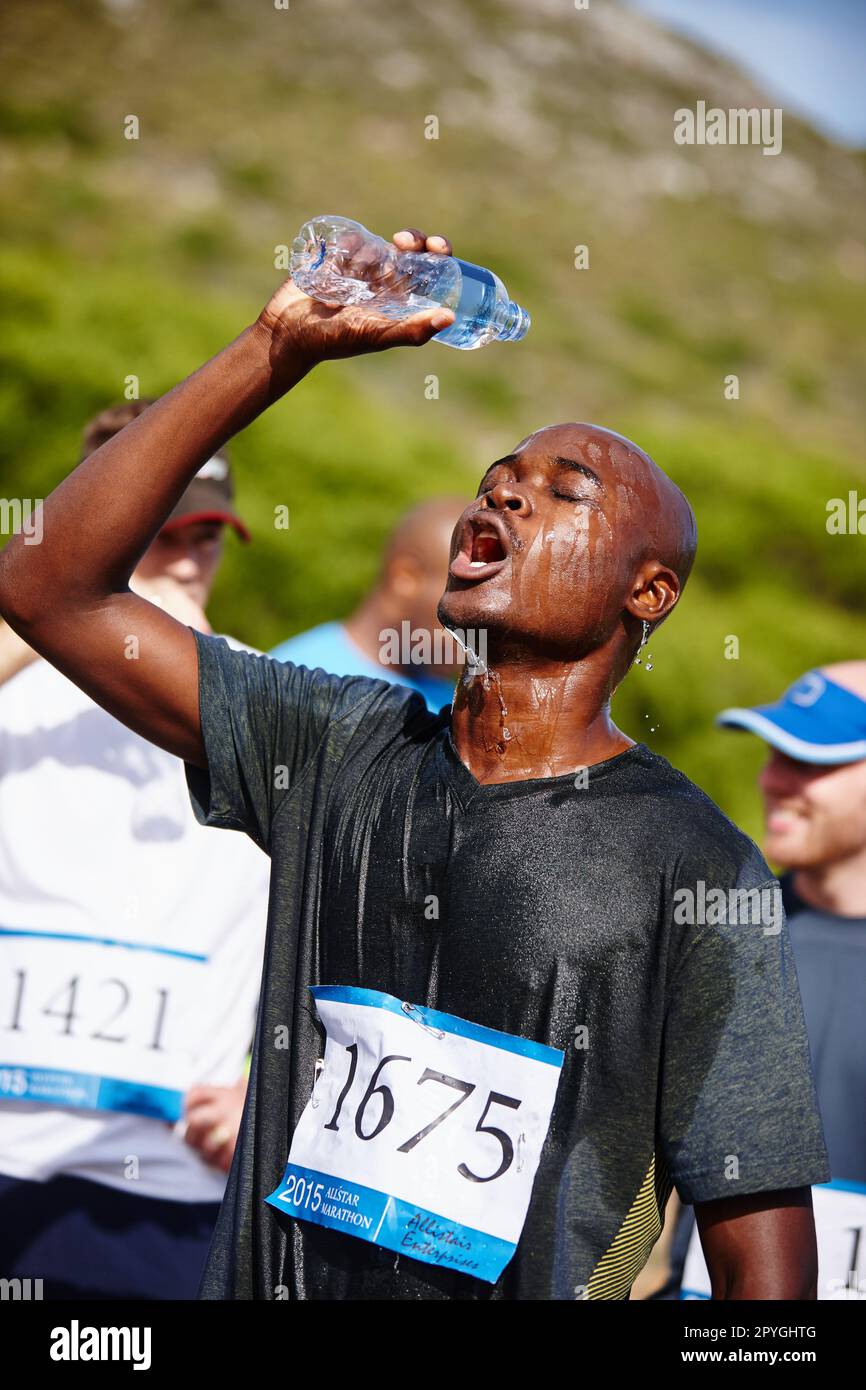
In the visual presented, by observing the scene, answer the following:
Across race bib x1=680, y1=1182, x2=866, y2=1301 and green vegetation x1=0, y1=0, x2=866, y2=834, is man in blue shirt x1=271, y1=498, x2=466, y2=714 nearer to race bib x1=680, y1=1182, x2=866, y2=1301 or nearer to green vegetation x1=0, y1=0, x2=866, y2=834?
race bib x1=680, y1=1182, x2=866, y2=1301

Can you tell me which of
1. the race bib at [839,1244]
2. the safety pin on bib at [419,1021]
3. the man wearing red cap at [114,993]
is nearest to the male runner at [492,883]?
the safety pin on bib at [419,1021]

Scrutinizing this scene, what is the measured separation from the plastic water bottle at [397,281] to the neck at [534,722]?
0.50 meters

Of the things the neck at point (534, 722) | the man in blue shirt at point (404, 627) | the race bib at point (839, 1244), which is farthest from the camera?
the man in blue shirt at point (404, 627)

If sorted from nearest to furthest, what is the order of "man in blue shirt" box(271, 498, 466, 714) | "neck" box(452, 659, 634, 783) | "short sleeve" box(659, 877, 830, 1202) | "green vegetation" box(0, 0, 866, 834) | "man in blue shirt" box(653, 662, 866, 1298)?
"short sleeve" box(659, 877, 830, 1202) → "neck" box(452, 659, 634, 783) → "man in blue shirt" box(653, 662, 866, 1298) → "man in blue shirt" box(271, 498, 466, 714) → "green vegetation" box(0, 0, 866, 834)

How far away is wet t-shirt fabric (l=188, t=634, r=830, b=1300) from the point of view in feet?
5.66

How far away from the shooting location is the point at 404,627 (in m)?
4.81

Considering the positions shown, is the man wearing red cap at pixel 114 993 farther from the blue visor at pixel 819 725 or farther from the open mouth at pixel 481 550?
the blue visor at pixel 819 725

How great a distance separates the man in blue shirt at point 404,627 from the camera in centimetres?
472

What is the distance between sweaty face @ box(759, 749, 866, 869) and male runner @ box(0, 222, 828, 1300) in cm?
171

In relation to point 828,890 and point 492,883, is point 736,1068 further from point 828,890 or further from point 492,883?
point 828,890

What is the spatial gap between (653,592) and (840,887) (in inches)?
71.8

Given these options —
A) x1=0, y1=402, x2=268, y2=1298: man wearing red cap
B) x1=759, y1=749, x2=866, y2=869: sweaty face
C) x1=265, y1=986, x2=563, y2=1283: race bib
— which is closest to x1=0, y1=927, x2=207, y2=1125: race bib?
x1=0, y1=402, x2=268, y2=1298: man wearing red cap

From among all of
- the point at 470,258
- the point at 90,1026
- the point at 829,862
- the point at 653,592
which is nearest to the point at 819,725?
the point at 829,862

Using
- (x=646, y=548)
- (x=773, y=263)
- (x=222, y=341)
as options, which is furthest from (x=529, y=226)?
(x=646, y=548)
